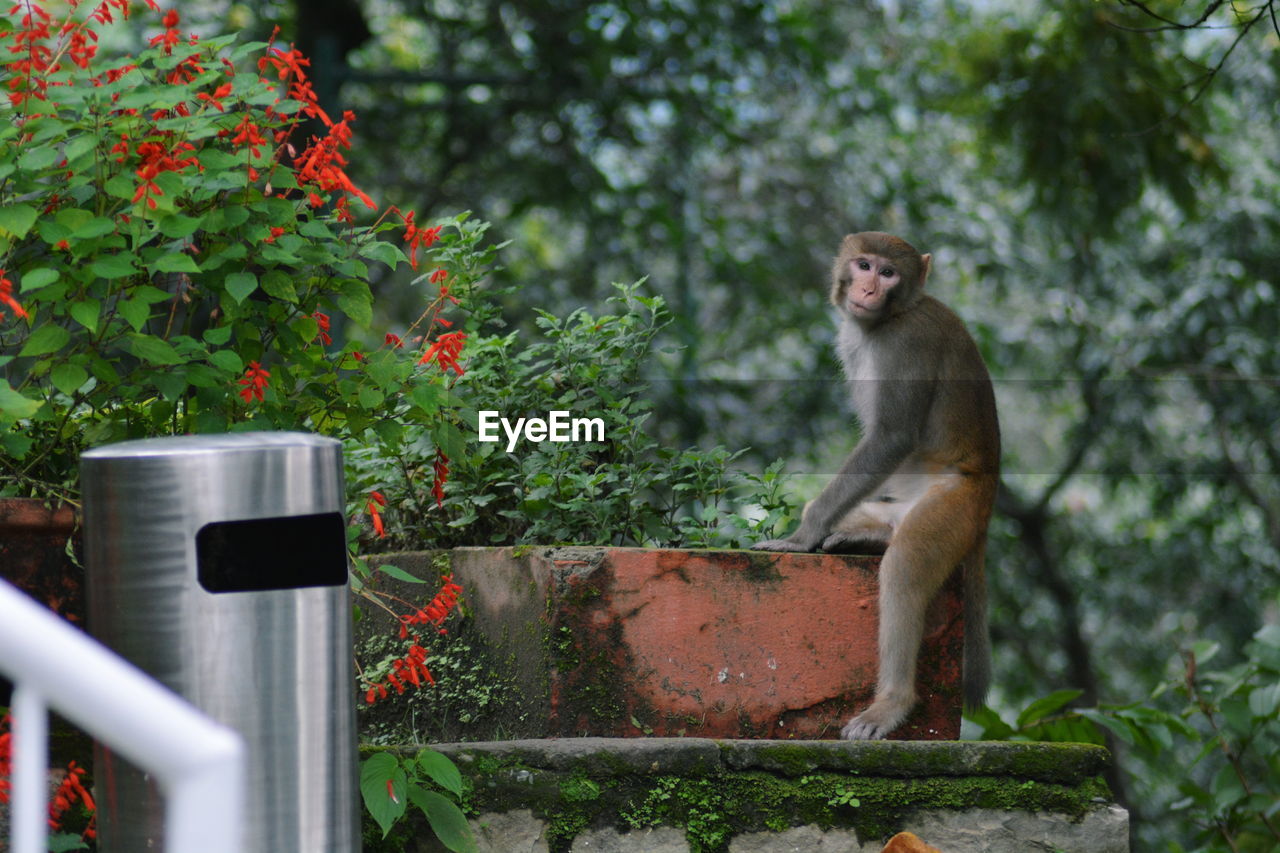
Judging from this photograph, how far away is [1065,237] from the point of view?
28.3ft

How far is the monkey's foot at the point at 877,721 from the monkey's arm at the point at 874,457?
0.63m

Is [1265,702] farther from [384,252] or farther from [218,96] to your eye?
[218,96]

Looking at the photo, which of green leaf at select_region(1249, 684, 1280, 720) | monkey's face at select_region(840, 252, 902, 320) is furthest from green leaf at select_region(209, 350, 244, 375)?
green leaf at select_region(1249, 684, 1280, 720)

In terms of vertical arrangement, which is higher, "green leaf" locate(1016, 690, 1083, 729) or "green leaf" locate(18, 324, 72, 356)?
"green leaf" locate(18, 324, 72, 356)

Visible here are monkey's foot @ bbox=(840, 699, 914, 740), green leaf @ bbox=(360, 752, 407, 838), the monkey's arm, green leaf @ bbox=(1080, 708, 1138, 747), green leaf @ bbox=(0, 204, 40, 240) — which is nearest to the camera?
green leaf @ bbox=(0, 204, 40, 240)

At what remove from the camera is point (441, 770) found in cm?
258

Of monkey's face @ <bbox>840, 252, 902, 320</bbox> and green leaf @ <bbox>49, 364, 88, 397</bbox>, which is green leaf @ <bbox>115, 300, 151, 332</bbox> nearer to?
green leaf @ <bbox>49, 364, 88, 397</bbox>

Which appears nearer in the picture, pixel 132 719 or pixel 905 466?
pixel 132 719

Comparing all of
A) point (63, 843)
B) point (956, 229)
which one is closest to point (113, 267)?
point (63, 843)

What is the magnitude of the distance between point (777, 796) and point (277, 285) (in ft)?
4.83

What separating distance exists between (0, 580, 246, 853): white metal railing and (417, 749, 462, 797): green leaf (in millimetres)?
1382

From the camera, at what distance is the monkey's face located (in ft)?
13.5

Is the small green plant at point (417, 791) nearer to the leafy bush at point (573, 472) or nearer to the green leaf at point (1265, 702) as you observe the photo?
the leafy bush at point (573, 472)

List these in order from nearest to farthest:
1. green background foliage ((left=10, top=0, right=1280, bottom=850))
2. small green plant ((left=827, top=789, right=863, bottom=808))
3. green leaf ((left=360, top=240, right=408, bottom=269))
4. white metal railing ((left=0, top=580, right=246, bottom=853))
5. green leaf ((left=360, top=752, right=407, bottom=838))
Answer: white metal railing ((left=0, top=580, right=246, bottom=853)) → green leaf ((left=360, top=752, right=407, bottom=838)) → green leaf ((left=360, top=240, right=408, bottom=269)) → small green plant ((left=827, top=789, right=863, bottom=808)) → green background foliage ((left=10, top=0, right=1280, bottom=850))
